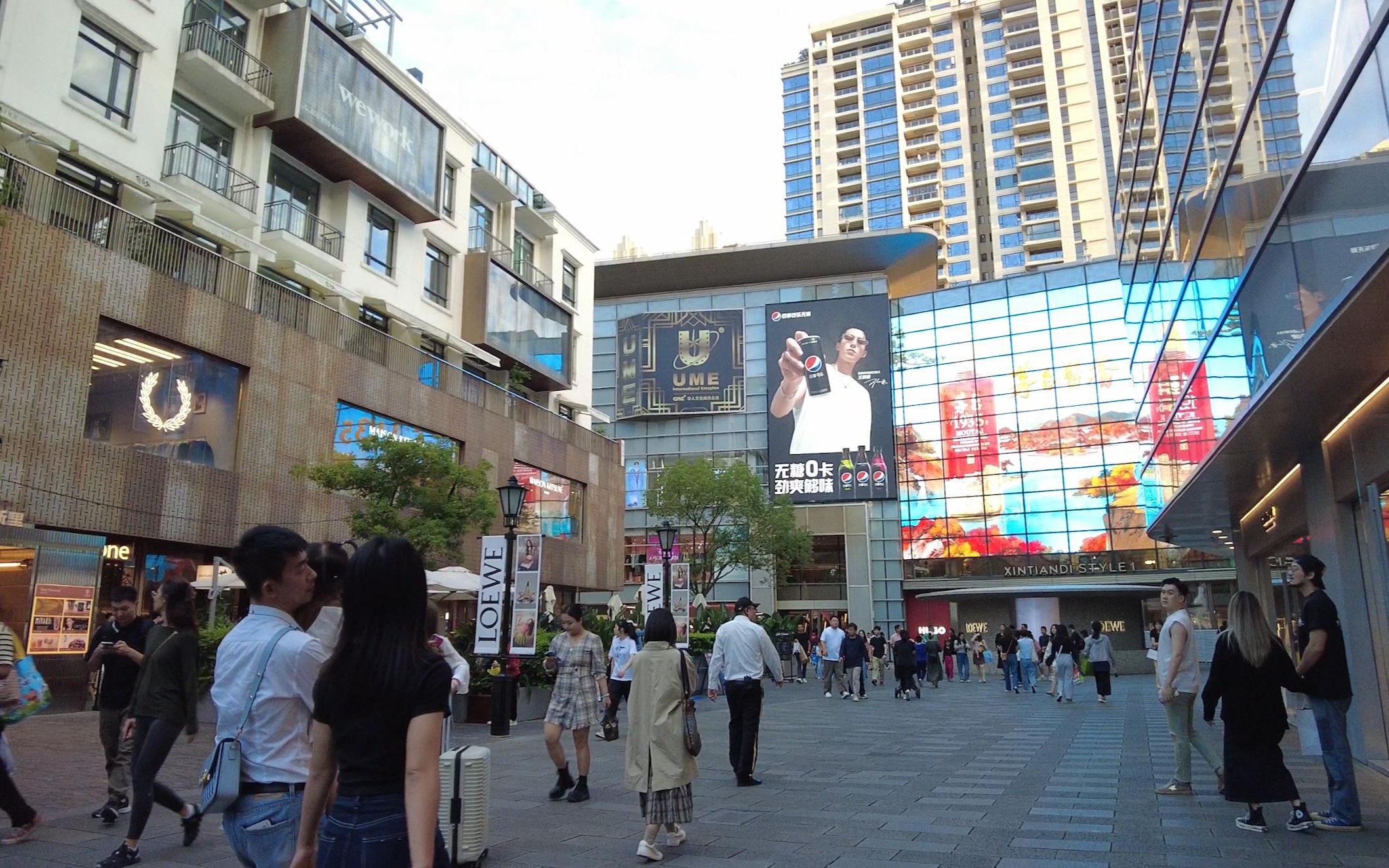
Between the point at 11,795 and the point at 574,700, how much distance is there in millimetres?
3992

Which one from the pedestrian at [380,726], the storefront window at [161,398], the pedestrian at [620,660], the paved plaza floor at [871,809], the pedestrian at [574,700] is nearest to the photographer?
the pedestrian at [380,726]

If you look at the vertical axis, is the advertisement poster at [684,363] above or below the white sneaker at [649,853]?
above

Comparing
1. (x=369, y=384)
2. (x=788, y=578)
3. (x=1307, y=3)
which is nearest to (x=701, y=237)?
(x=788, y=578)

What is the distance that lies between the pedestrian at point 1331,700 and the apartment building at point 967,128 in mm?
79402

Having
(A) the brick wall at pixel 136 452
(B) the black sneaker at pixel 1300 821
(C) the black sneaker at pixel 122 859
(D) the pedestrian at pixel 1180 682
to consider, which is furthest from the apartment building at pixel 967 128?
(C) the black sneaker at pixel 122 859

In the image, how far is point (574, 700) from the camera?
26.9 ft

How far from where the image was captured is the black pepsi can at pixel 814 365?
170 feet

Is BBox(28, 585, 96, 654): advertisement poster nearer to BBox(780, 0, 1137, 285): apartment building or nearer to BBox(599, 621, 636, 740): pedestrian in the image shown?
BBox(599, 621, 636, 740): pedestrian

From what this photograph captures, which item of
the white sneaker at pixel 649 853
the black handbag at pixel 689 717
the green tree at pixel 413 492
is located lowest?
the white sneaker at pixel 649 853

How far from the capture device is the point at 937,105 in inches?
3457

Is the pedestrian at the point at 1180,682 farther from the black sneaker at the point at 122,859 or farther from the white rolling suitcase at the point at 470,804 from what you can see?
the black sneaker at the point at 122,859

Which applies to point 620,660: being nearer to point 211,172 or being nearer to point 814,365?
point 211,172

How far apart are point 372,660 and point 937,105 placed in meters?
94.0

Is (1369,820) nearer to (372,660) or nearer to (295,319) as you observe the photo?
(372,660)
